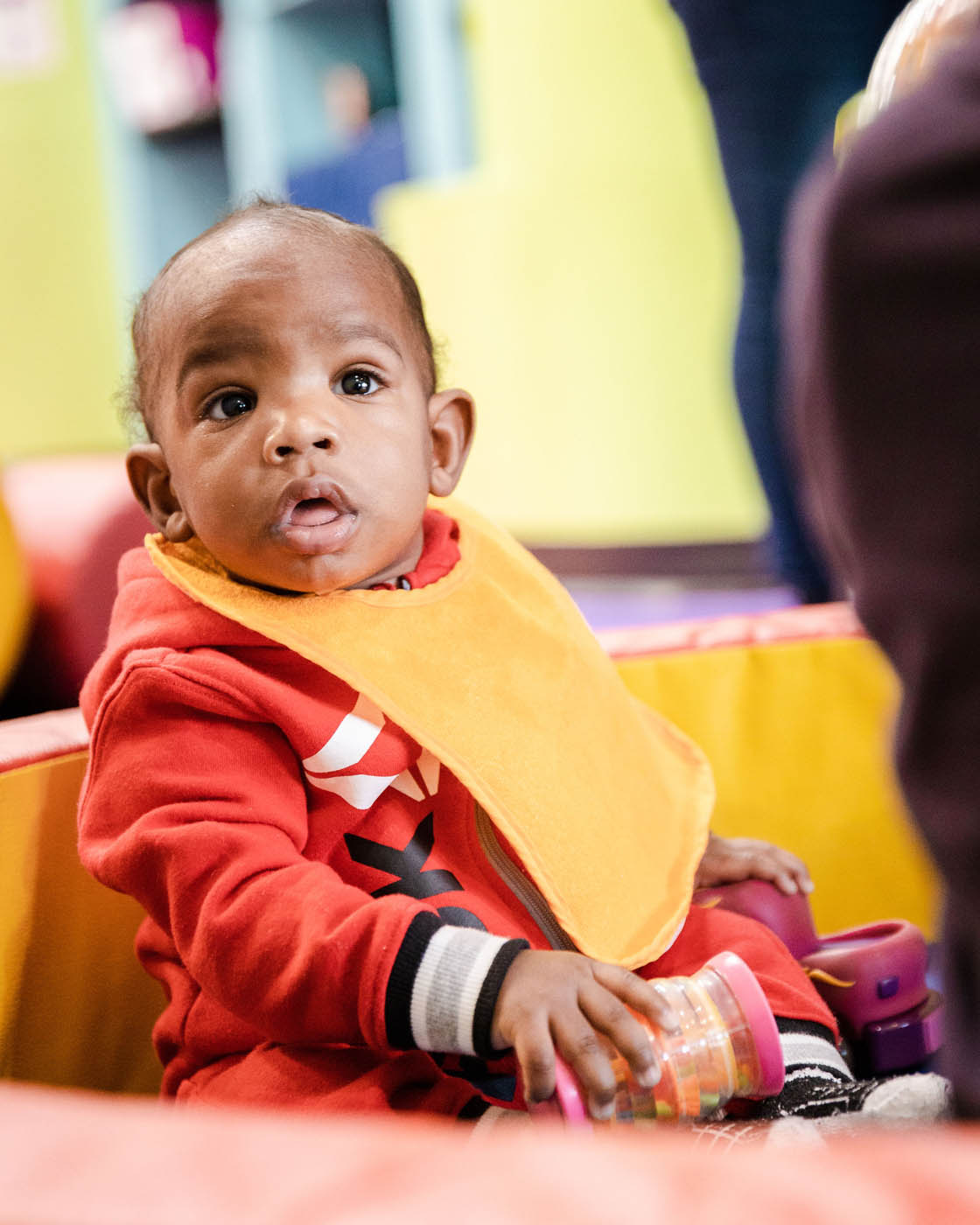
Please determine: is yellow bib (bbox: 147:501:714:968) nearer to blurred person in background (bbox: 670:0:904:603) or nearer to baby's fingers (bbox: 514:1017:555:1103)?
baby's fingers (bbox: 514:1017:555:1103)

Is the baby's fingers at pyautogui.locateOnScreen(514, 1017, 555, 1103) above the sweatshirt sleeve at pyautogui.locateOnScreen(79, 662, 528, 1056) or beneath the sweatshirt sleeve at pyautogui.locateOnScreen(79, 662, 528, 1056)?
beneath

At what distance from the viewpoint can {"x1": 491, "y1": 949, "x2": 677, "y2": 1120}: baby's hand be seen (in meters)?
0.51

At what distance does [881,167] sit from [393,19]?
2703mm

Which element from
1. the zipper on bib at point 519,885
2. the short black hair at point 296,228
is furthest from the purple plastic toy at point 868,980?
the short black hair at point 296,228

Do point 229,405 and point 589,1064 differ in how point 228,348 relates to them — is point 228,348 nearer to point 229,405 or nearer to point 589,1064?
point 229,405

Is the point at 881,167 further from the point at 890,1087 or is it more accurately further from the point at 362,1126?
the point at 890,1087

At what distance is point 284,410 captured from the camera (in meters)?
0.63

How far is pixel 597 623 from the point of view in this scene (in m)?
2.06

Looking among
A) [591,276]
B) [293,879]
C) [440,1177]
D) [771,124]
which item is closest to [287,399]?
[293,879]

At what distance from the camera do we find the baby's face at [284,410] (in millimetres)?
621

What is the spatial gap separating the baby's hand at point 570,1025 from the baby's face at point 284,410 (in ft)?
0.73

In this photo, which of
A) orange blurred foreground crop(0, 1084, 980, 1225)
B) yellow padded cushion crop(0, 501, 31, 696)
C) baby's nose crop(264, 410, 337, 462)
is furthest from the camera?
yellow padded cushion crop(0, 501, 31, 696)

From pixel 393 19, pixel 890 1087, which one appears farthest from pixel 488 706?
pixel 393 19

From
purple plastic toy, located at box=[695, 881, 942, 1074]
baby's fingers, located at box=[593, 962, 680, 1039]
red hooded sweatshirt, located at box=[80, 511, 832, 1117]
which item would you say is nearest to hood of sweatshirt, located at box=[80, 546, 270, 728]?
red hooded sweatshirt, located at box=[80, 511, 832, 1117]
